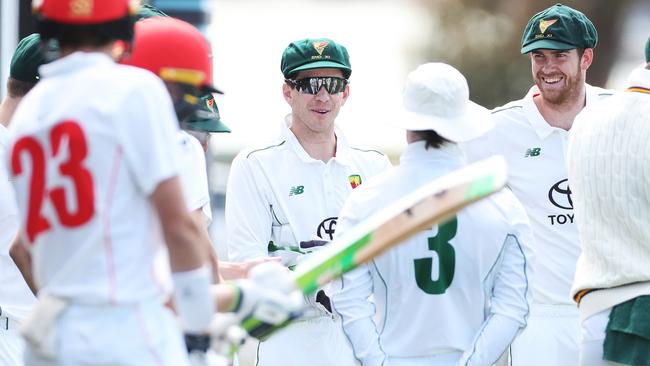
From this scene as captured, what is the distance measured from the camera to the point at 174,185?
148 inches

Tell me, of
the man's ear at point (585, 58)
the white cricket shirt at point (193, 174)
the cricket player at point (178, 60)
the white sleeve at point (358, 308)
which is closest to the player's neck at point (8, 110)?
the white cricket shirt at point (193, 174)

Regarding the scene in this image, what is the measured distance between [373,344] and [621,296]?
3.31ft

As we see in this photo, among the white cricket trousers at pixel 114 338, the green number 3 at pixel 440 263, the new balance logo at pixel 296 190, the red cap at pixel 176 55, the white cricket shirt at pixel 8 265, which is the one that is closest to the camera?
the white cricket trousers at pixel 114 338

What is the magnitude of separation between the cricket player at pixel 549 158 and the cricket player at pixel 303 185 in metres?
0.66

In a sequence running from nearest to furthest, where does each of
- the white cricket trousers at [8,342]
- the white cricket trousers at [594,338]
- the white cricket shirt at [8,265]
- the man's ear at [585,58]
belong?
1. the white cricket trousers at [594,338]
2. the white cricket shirt at [8,265]
3. the white cricket trousers at [8,342]
4. the man's ear at [585,58]

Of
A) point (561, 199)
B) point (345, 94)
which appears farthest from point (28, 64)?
point (561, 199)

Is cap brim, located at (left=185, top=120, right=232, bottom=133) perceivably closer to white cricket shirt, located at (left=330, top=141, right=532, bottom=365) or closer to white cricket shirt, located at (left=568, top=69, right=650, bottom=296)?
white cricket shirt, located at (left=330, top=141, right=532, bottom=365)

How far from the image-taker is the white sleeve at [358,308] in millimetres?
5027

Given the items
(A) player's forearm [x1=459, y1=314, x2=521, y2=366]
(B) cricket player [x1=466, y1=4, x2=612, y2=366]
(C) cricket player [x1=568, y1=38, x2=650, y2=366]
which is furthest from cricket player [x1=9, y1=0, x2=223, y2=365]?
(B) cricket player [x1=466, y1=4, x2=612, y2=366]

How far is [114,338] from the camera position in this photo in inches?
147

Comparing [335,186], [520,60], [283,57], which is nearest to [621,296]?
[335,186]

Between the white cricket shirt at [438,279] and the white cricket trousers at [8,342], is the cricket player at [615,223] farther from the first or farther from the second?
the white cricket trousers at [8,342]

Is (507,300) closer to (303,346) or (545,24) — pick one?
(303,346)

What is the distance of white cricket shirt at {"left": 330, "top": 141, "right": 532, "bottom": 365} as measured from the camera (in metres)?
4.97
